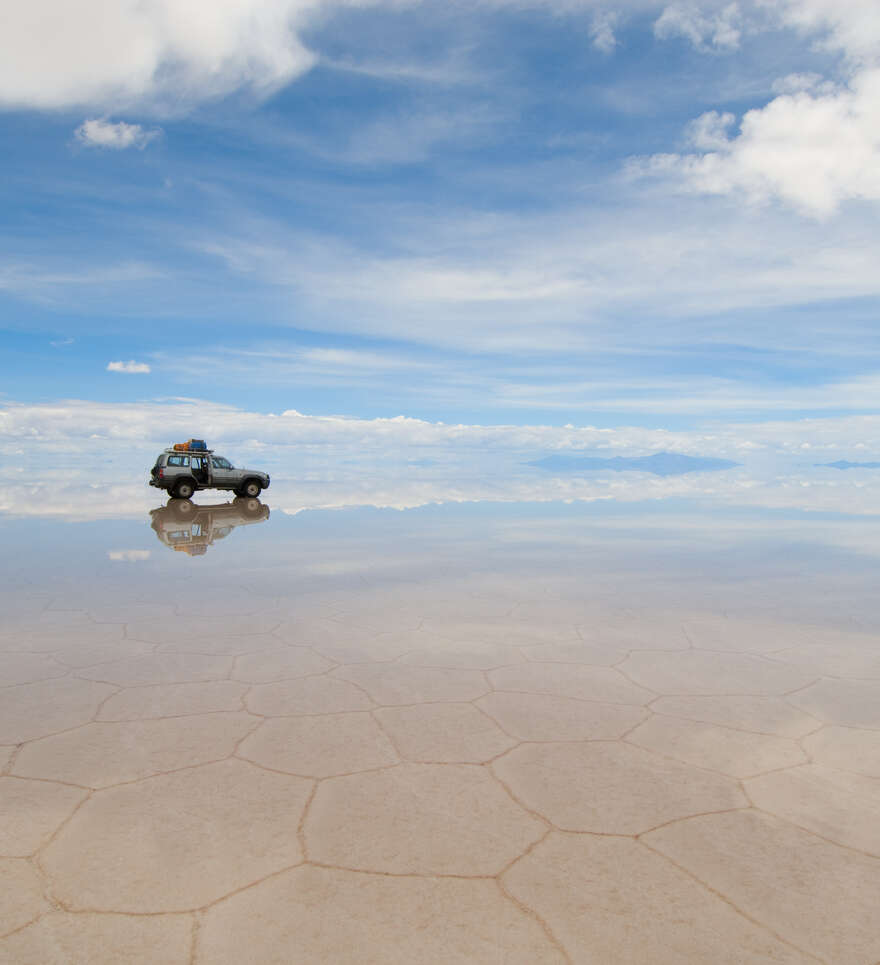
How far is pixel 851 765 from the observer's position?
11.1 feet

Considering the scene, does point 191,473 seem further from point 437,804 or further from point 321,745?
point 437,804

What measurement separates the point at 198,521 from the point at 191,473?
21.0ft

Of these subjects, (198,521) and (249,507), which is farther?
(249,507)

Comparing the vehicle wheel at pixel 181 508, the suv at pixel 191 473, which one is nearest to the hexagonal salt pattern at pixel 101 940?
the vehicle wheel at pixel 181 508

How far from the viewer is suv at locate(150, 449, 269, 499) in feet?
70.8

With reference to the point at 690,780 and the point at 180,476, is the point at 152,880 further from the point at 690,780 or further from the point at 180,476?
→ the point at 180,476

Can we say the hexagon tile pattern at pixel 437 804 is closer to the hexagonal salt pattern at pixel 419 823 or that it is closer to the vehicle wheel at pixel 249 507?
the hexagonal salt pattern at pixel 419 823

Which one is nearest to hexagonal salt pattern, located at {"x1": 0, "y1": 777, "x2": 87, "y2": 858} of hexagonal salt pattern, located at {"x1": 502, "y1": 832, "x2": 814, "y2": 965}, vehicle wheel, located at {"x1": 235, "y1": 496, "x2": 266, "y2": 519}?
hexagonal salt pattern, located at {"x1": 502, "y1": 832, "x2": 814, "y2": 965}

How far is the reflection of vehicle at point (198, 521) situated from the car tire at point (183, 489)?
325mm

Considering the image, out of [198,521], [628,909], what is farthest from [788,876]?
[198,521]

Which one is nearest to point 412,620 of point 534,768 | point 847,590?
point 534,768

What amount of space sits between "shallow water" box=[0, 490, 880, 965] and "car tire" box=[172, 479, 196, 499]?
1468cm

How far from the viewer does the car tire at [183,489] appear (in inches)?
857

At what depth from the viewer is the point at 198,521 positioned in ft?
52.9
